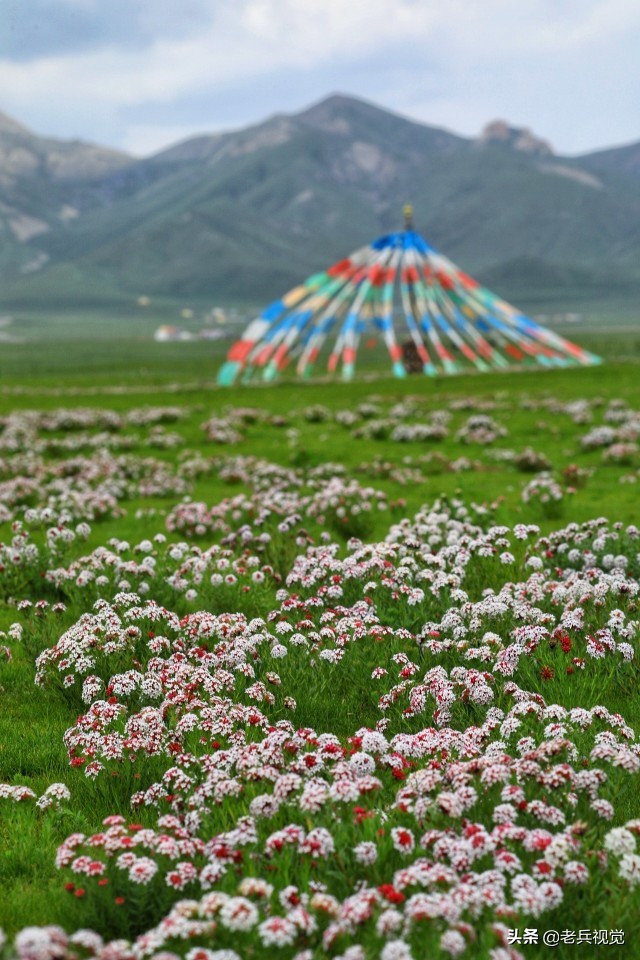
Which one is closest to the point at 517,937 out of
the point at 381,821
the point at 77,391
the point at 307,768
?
the point at 381,821

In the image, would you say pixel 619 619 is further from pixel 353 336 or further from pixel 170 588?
pixel 353 336

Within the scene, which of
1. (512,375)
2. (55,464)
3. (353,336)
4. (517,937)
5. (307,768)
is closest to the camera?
(517,937)

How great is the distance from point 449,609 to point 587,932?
410 cm

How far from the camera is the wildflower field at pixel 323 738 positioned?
483cm

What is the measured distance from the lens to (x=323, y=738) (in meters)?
6.26

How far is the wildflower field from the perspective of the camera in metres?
4.83

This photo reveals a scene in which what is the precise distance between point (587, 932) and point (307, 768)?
187 cm

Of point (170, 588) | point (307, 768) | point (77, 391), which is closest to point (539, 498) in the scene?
point (170, 588)

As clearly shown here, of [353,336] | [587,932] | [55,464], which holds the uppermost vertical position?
[353,336]

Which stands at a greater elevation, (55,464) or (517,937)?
(55,464)

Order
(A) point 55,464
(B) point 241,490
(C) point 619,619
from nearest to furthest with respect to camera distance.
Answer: (C) point 619,619 → (B) point 241,490 → (A) point 55,464

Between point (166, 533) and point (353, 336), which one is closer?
point (166, 533)

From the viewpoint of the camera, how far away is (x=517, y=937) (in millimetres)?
4977

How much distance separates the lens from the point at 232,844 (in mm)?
5270
